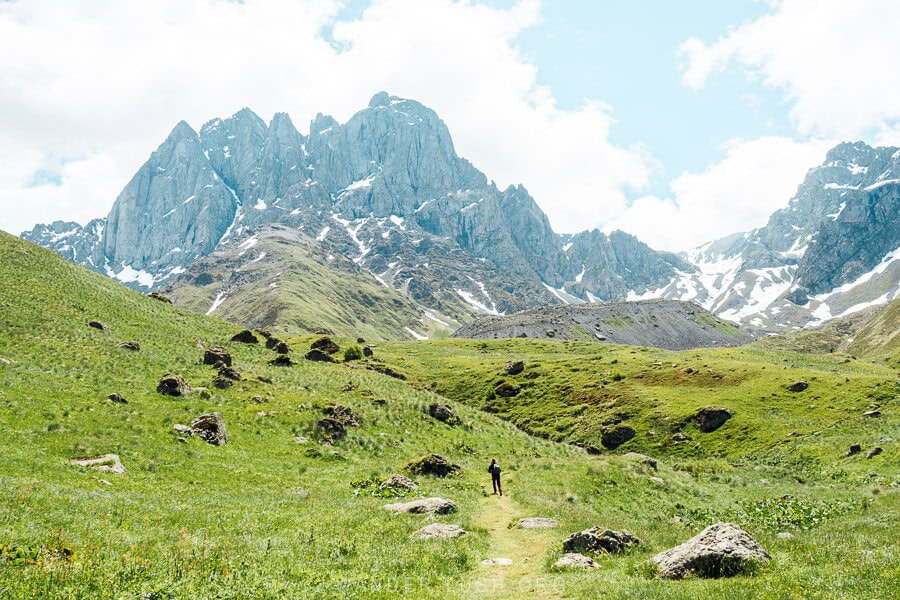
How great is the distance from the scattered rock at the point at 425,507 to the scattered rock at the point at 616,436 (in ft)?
177

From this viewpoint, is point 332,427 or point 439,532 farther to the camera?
point 332,427

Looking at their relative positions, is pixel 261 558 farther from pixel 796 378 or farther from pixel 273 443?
pixel 796 378

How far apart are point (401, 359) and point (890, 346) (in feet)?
500

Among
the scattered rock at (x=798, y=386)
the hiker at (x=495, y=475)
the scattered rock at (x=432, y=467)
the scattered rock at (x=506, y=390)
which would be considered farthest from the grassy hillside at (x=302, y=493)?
the scattered rock at (x=506, y=390)

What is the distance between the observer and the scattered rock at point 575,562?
1594 centimetres

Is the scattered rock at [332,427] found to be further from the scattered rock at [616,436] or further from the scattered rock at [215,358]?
the scattered rock at [616,436]

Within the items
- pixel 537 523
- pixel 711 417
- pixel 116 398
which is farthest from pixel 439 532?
pixel 711 417

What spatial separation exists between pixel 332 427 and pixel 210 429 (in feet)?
34.8

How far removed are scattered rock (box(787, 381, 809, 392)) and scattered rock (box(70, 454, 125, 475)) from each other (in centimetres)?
8765

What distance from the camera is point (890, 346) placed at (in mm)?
153375

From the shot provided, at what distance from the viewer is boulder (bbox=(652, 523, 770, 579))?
1374 centimetres

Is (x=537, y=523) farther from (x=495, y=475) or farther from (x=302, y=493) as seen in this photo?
(x=302, y=493)

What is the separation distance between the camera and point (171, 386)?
42.2m

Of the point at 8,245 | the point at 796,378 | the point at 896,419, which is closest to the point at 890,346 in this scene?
the point at 796,378
